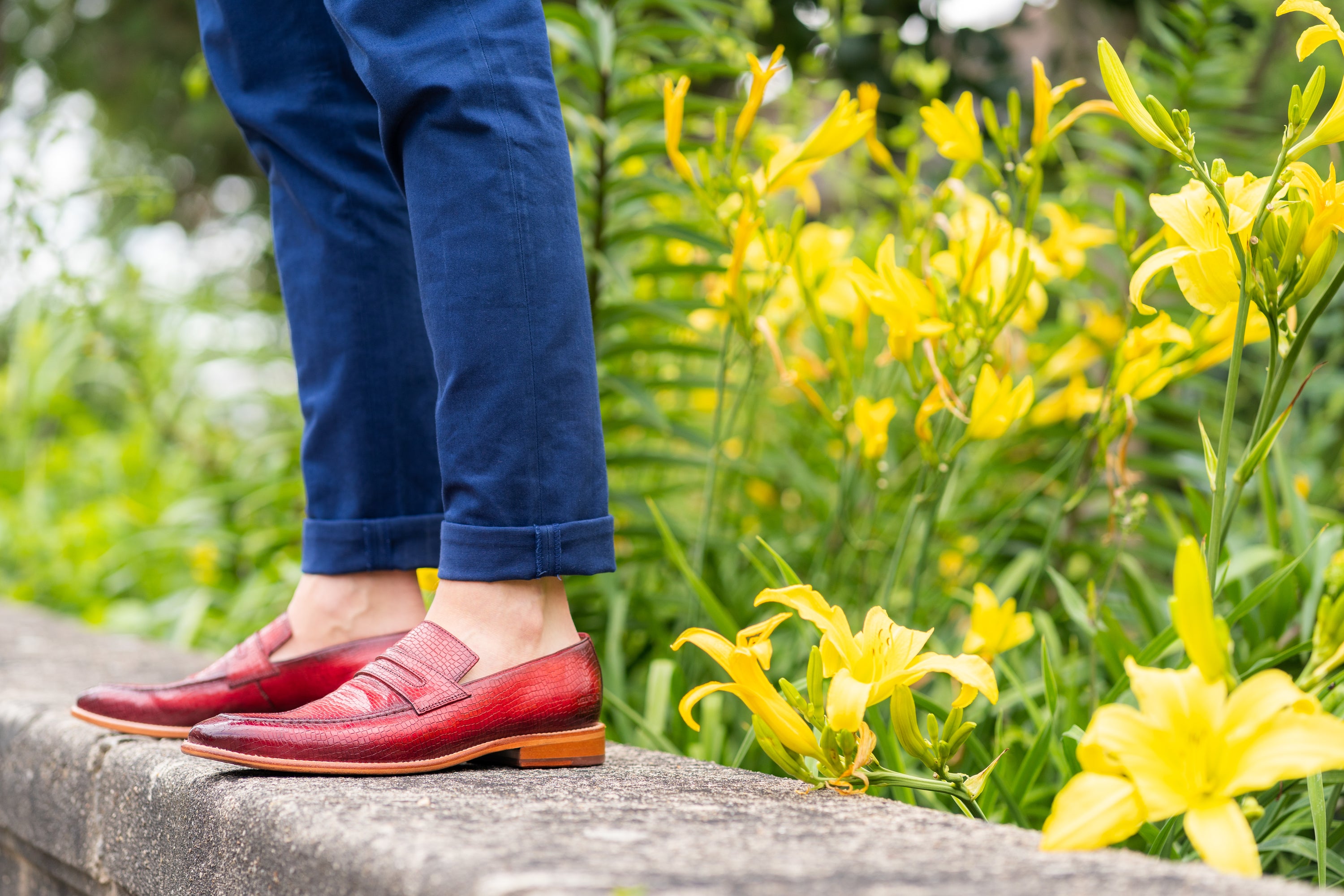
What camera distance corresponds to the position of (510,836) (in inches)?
22.9

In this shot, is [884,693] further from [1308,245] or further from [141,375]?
[141,375]

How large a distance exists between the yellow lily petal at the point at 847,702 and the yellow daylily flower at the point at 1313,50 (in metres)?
0.41

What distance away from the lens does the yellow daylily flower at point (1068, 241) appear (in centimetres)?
117

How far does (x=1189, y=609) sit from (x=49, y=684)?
129 cm

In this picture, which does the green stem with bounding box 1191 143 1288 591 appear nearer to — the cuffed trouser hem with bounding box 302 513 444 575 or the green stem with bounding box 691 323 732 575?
the green stem with bounding box 691 323 732 575

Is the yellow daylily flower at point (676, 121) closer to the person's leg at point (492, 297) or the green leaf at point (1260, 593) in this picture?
the person's leg at point (492, 297)

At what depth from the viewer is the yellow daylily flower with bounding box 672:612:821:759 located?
0.65 m

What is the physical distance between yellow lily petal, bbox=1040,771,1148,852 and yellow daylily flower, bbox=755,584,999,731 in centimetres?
12

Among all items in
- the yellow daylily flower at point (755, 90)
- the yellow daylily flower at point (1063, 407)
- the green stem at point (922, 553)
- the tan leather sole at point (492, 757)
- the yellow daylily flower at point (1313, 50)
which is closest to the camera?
the yellow daylily flower at point (1313, 50)

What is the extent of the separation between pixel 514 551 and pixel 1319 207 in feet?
1.94

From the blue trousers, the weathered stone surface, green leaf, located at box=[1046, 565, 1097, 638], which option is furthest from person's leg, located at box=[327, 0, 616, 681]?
green leaf, located at box=[1046, 565, 1097, 638]

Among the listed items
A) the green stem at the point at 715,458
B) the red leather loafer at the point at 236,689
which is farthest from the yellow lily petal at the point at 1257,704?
the red leather loafer at the point at 236,689

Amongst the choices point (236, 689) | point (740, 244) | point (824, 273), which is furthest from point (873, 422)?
point (236, 689)

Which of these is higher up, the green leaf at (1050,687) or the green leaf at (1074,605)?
the green leaf at (1050,687)
